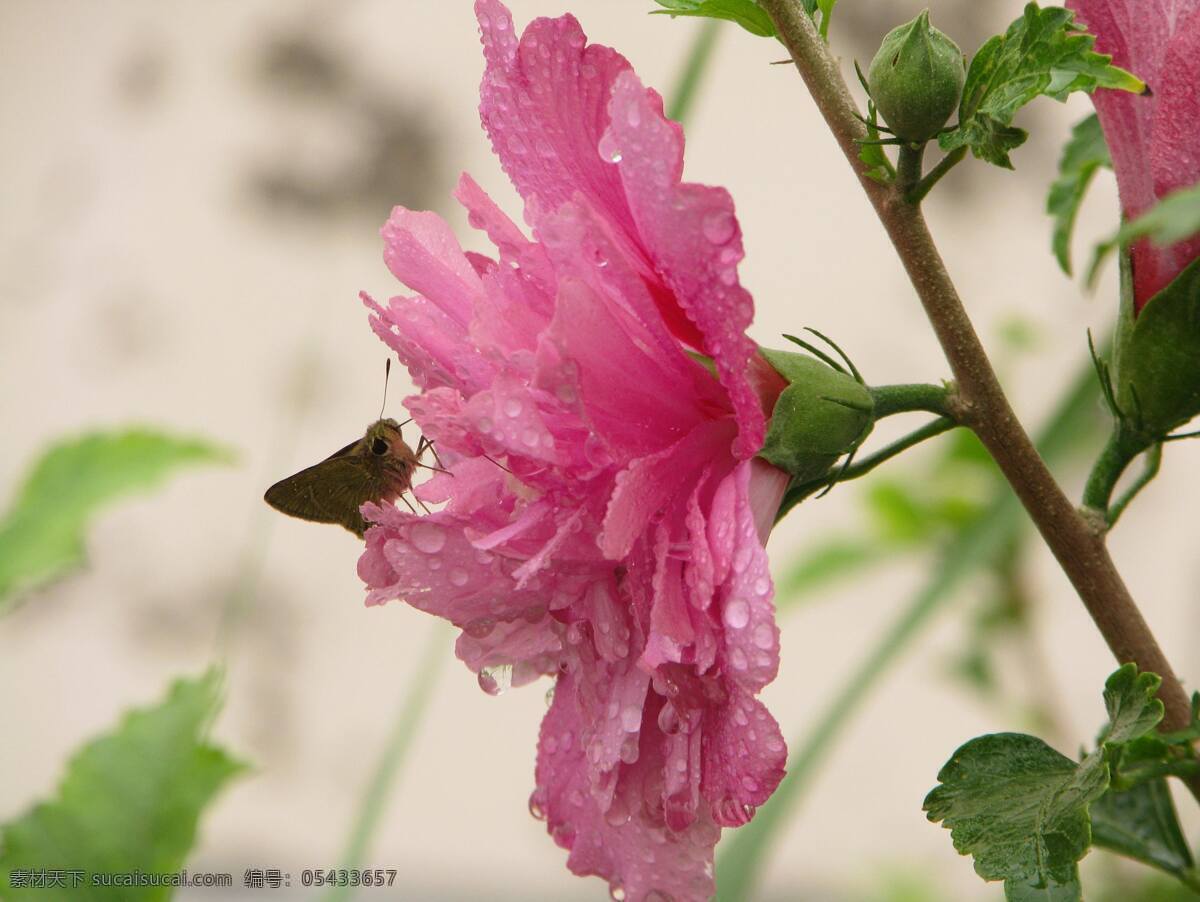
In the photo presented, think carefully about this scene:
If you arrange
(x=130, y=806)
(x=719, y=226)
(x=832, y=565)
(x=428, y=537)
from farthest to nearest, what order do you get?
(x=832, y=565) → (x=130, y=806) → (x=428, y=537) → (x=719, y=226)

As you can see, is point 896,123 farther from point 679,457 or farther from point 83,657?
point 83,657

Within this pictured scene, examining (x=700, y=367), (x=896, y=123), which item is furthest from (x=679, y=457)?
(x=896, y=123)

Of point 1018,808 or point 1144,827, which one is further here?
point 1144,827

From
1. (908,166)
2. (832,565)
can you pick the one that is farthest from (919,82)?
(832,565)

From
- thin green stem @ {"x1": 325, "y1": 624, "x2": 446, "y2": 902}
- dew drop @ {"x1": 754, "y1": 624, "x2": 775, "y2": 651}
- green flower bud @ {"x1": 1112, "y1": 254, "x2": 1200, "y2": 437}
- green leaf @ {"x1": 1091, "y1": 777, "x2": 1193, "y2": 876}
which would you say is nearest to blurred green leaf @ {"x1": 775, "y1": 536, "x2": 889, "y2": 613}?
thin green stem @ {"x1": 325, "y1": 624, "x2": 446, "y2": 902}

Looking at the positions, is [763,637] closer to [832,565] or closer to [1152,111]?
[1152,111]

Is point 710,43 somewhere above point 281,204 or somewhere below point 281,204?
below
